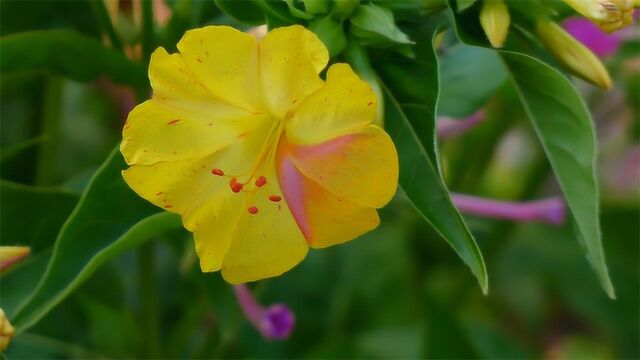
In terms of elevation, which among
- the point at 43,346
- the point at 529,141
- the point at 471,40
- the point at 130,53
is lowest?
the point at 529,141

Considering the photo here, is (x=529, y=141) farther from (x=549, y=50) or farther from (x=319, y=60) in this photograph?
(x=319, y=60)

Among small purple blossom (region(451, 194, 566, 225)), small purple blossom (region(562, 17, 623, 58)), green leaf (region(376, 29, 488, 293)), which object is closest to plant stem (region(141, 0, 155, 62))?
green leaf (region(376, 29, 488, 293))

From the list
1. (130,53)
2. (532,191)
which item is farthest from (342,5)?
(532,191)

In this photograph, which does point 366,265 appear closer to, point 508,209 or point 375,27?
point 508,209

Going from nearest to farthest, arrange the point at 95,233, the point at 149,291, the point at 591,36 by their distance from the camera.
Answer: the point at 95,233, the point at 149,291, the point at 591,36

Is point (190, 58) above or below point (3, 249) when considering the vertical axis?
above

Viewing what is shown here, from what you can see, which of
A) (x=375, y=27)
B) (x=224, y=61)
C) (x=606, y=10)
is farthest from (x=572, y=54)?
(x=224, y=61)

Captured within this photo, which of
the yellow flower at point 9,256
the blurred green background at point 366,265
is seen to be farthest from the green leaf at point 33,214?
the yellow flower at point 9,256
